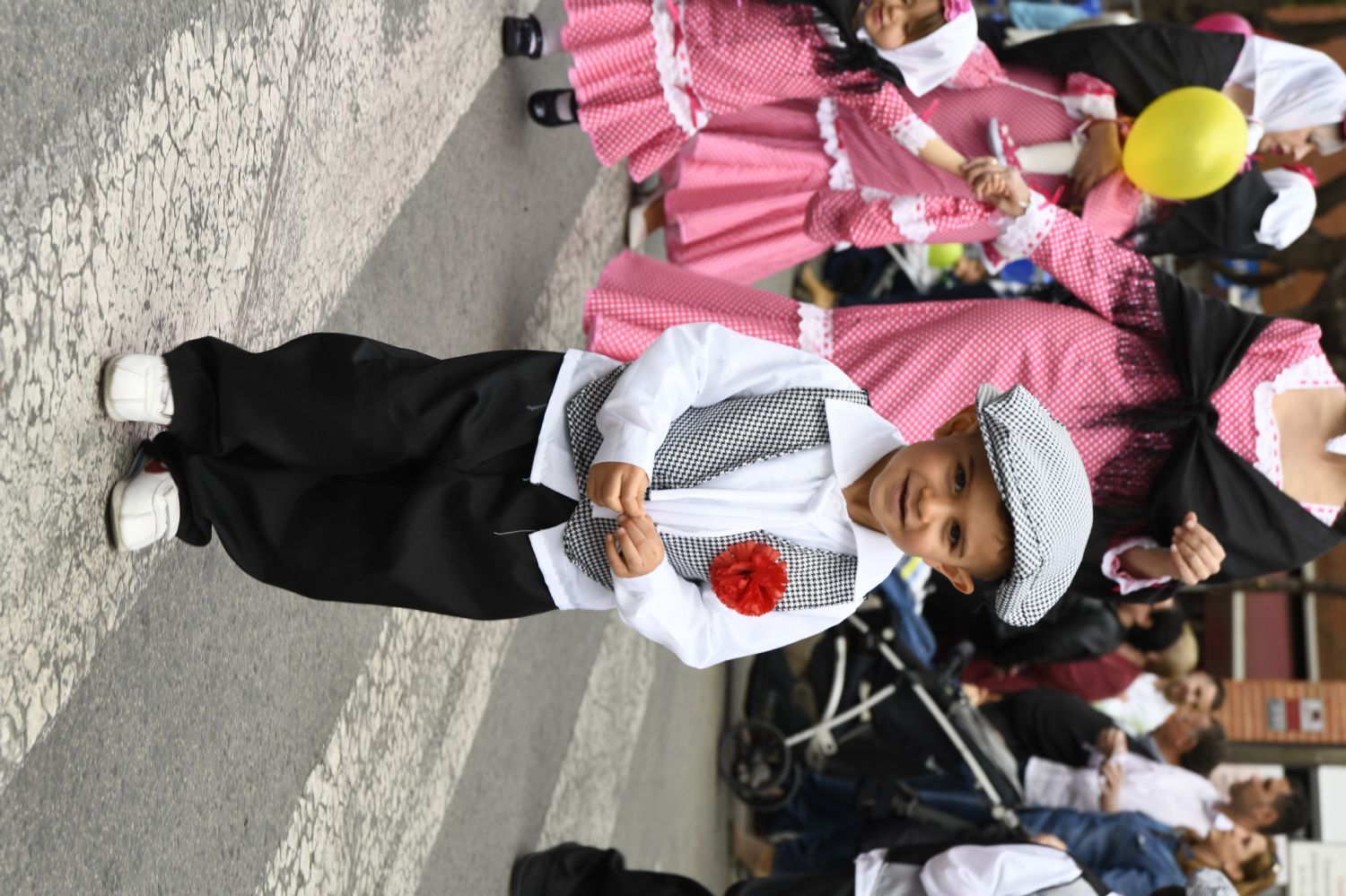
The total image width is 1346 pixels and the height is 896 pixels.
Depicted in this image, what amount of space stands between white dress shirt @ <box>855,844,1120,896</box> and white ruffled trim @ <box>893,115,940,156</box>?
185 centimetres

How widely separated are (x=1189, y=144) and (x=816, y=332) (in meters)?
1.06

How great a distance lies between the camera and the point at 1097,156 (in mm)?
3238

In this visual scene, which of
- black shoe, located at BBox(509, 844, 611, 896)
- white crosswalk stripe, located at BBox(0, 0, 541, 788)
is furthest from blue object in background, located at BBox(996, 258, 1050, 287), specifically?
white crosswalk stripe, located at BBox(0, 0, 541, 788)

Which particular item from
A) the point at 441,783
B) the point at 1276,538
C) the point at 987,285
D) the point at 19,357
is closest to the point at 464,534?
the point at 19,357

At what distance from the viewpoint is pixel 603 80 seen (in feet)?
10.3

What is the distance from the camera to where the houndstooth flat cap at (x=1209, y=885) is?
9.69ft

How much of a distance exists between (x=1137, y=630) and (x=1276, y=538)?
318cm

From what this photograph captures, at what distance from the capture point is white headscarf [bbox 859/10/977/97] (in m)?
2.82

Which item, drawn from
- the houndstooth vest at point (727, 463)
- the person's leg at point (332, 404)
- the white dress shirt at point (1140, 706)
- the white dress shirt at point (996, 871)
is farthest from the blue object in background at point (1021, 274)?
the person's leg at point (332, 404)

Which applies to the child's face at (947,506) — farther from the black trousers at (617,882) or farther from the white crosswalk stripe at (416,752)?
the black trousers at (617,882)

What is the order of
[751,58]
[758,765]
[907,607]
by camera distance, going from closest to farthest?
[751,58], [907,607], [758,765]

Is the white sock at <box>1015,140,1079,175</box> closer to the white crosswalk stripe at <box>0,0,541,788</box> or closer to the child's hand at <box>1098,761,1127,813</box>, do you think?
the white crosswalk stripe at <box>0,0,541,788</box>

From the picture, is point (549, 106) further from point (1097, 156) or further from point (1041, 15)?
point (1041, 15)

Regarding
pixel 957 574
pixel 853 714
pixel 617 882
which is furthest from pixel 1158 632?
pixel 957 574
